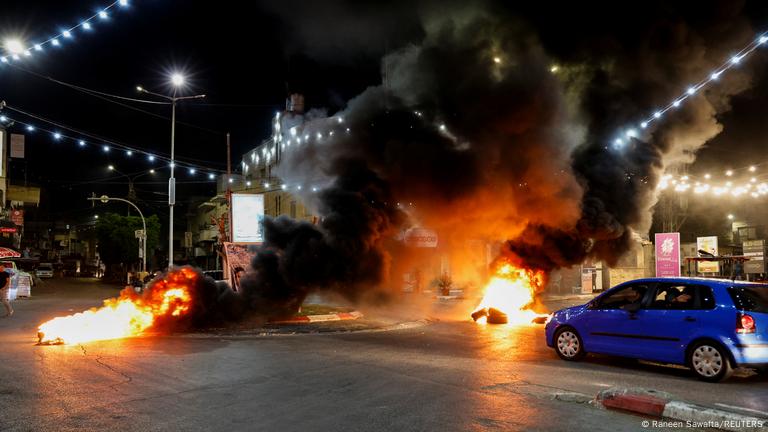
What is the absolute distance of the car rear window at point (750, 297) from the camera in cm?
774

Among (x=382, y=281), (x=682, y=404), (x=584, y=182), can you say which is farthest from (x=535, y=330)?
(x=682, y=404)

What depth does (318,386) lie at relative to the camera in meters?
7.29

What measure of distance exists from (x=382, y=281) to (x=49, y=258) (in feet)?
255

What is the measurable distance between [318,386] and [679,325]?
208 inches

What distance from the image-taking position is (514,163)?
17719mm

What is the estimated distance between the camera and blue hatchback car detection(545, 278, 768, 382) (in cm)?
755

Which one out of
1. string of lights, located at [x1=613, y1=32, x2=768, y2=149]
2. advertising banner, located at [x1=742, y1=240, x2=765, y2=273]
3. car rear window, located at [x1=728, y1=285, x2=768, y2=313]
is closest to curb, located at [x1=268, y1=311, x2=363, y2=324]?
string of lights, located at [x1=613, y1=32, x2=768, y2=149]

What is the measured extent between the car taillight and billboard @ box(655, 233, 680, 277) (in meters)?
15.7

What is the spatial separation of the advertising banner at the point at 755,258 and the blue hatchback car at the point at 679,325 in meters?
23.7

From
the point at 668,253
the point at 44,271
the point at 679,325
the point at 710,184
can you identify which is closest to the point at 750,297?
the point at 679,325

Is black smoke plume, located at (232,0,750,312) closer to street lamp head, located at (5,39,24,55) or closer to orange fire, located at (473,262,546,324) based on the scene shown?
orange fire, located at (473,262,546,324)

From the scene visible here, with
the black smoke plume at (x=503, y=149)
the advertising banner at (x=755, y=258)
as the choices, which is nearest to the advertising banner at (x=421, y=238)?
the black smoke plume at (x=503, y=149)

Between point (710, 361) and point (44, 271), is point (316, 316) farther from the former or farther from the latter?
point (44, 271)

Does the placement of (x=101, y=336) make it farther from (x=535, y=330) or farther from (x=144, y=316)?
(x=535, y=330)
